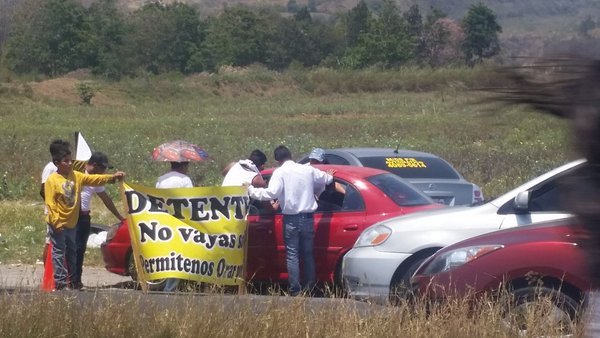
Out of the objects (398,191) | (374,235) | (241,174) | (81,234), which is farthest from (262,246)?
(81,234)

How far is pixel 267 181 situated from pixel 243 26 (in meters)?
79.5

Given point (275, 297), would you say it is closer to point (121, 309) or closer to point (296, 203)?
point (121, 309)

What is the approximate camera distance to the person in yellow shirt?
9.40m

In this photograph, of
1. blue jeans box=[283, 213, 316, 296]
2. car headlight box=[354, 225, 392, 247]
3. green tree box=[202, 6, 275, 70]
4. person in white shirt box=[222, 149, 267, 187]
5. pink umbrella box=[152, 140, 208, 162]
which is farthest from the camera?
green tree box=[202, 6, 275, 70]

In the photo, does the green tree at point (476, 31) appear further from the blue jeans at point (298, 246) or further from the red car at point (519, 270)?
the red car at point (519, 270)

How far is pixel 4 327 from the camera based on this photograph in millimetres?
6188

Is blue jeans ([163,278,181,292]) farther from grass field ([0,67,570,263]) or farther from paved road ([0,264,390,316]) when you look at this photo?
grass field ([0,67,570,263])

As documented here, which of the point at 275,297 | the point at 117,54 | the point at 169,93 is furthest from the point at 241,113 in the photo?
the point at 275,297

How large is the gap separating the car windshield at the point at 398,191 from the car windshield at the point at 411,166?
341 cm

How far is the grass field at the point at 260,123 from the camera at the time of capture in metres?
13.9

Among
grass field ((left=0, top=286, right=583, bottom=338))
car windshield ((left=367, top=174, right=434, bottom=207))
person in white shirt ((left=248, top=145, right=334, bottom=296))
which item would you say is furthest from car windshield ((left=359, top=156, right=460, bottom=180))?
grass field ((left=0, top=286, right=583, bottom=338))

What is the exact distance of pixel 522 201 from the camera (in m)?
8.56

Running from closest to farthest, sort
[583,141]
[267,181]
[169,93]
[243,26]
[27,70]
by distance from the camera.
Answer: [583,141] → [267,181] → [169,93] → [27,70] → [243,26]

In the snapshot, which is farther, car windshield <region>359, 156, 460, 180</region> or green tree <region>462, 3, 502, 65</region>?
green tree <region>462, 3, 502, 65</region>
